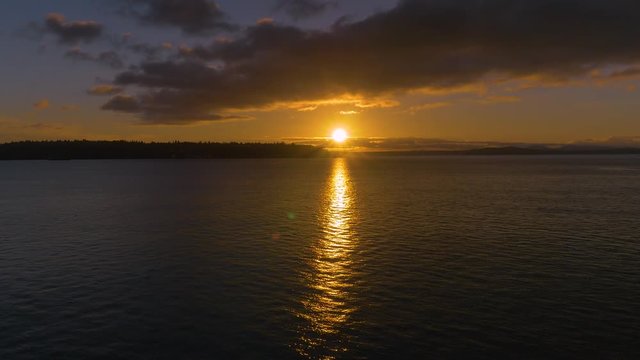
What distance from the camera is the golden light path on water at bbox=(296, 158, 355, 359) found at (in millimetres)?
28656

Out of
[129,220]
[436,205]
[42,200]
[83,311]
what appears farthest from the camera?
[42,200]

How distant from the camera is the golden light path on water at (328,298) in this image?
1128 inches

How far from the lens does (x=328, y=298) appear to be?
37625 millimetres

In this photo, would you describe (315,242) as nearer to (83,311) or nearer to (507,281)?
(507,281)

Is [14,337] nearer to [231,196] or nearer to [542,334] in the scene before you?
[542,334]

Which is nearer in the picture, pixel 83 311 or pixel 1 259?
pixel 83 311

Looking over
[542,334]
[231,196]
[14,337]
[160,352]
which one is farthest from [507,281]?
[231,196]

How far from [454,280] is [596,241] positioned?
29.3 meters

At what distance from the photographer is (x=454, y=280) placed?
41938 mm

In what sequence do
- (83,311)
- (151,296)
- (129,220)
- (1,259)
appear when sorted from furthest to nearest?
(129,220) < (1,259) < (151,296) < (83,311)

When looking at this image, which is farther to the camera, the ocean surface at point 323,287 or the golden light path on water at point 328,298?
the ocean surface at point 323,287

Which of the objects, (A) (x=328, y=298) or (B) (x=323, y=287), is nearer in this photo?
(A) (x=328, y=298)

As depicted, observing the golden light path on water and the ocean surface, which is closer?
the golden light path on water

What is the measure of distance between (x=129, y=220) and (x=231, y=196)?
46582mm
